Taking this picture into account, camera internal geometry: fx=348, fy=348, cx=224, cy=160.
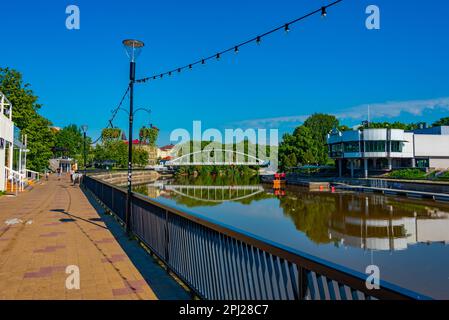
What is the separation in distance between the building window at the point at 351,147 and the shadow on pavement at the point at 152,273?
55.4 meters

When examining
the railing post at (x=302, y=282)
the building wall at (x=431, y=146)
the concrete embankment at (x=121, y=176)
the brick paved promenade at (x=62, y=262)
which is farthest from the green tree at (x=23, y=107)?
the building wall at (x=431, y=146)

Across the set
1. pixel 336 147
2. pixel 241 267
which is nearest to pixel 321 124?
pixel 336 147

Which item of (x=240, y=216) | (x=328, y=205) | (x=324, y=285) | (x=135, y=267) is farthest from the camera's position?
(x=328, y=205)

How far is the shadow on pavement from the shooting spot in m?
4.50

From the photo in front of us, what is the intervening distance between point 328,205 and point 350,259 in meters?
19.8

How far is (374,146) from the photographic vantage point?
56219mm

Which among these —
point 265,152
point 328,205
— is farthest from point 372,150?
point 265,152

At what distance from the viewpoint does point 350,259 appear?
44.8 feet

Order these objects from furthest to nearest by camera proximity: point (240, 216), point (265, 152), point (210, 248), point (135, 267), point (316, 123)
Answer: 1. point (265, 152)
2. point (316, 123)
3. point (240, 216)
4. point (135, 267)
5. point (210, 248)

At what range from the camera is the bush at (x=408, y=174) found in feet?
158

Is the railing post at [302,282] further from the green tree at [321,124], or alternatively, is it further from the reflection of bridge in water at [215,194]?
the green tree at [321,124]
